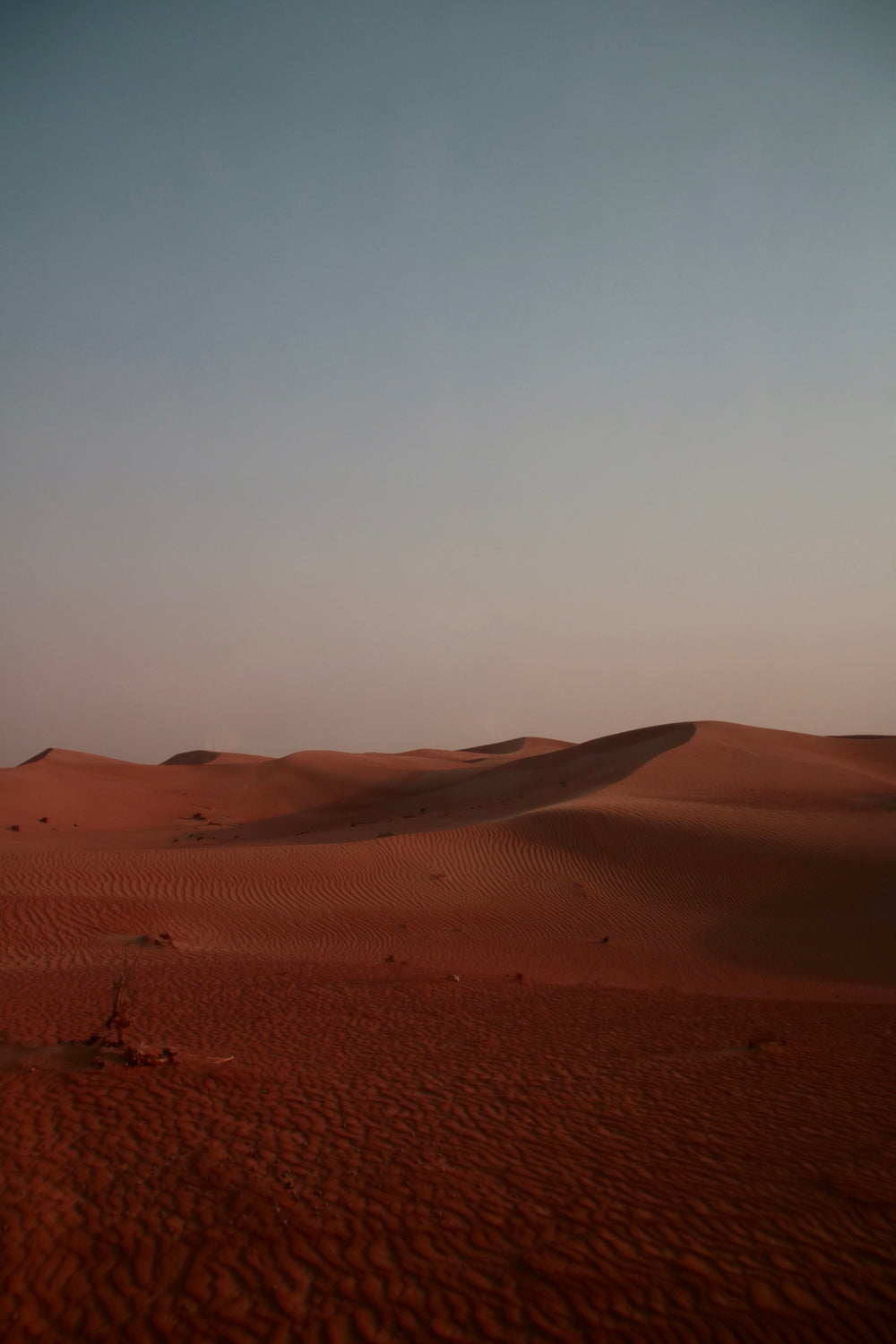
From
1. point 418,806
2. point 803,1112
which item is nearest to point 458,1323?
point 803,1112

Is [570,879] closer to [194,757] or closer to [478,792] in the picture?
[478,792]

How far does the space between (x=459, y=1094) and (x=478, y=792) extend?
91.5 feet

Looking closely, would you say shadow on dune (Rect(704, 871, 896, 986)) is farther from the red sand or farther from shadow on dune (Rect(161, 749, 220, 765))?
shadow on dune (Rect(161, 749, 220, 765))

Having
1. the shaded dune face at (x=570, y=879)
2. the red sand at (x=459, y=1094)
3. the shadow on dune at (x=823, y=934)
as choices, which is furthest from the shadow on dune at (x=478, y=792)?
the shadow on dune at (x=823, y=934)

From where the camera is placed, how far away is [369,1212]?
4.94m

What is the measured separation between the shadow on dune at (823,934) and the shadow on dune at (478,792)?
29.6ft

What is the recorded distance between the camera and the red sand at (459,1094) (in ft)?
13.9

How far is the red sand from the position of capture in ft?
13.9

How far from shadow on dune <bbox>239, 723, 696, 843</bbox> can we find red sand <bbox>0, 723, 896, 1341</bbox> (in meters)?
6.53

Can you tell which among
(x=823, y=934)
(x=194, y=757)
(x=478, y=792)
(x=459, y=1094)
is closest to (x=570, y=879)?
(x=823, y=934)

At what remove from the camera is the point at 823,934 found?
15.4 meters

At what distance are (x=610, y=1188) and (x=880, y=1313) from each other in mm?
1670

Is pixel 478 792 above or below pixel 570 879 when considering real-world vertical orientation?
above

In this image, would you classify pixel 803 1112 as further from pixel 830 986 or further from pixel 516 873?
pixel 516 873
